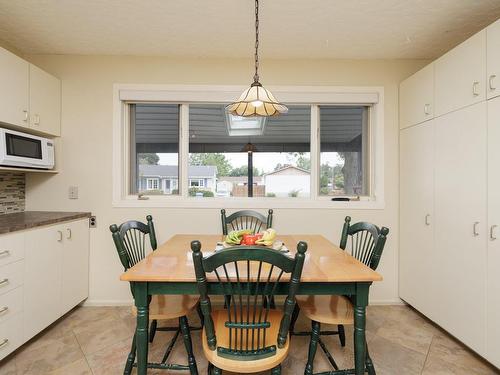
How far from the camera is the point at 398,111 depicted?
9.30 ft

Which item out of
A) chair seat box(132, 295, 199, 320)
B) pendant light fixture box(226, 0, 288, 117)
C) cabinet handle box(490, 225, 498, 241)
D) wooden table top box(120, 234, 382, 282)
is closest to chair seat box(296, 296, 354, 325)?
wooden table top box(120, 234, 382, 282)

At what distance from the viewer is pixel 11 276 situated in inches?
74.4

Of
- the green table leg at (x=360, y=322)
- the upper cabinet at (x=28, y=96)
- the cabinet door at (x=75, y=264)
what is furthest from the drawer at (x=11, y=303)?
the green table leg at (x=360, y=322)

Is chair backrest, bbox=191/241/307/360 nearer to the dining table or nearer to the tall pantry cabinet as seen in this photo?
the dining table

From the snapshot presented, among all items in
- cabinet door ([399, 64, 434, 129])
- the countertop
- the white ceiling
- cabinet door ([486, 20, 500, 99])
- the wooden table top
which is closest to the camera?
the wooden table top

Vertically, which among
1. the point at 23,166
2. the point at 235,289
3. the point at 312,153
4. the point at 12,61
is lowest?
the point at 235,289

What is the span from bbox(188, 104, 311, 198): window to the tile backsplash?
5.20ft

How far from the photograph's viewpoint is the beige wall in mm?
2789

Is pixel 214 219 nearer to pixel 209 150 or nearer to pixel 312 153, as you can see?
pixel 209 150

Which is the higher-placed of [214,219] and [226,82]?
[226,82]

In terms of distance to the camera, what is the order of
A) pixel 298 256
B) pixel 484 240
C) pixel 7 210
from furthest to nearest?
pixel 7 210 → pixel 484 240 → pixel 298 256

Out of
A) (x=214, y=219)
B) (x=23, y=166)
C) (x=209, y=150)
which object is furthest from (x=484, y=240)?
(x=23, y=166)

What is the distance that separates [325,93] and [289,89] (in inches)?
14.0

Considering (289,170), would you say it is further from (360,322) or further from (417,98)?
(360,322)
